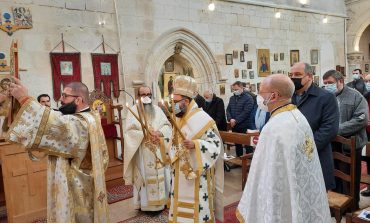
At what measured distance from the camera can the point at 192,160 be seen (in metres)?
2.71

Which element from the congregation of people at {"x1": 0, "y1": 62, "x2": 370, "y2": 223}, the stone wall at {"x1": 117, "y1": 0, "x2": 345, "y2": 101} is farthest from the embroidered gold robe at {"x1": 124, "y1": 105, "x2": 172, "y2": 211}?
the stone wall at {"x1": 117, "y1": 0, "x2": 345, "y2": 101}

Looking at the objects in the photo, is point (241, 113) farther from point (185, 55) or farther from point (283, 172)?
point (283, 172)

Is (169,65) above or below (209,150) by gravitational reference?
above

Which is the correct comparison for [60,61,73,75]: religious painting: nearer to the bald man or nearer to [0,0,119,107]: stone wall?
[0,0,119,107]: stone wall

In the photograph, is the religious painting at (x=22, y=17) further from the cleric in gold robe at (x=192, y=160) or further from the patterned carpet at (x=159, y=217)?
the cleric in gold robe at (x=192, y=160)

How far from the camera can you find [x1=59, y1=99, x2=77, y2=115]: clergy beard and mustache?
2.67m

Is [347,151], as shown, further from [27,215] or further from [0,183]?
[0,183]

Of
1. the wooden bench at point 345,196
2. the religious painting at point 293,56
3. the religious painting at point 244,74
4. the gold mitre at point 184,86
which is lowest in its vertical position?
the wooden bench at point 345,196

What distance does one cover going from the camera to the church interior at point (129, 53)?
416 centimetres

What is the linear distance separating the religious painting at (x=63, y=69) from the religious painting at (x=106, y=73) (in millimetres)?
361

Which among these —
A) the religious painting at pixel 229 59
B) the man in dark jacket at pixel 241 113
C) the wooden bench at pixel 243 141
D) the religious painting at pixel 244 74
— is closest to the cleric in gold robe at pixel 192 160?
the wooden bench at pixel 243 141

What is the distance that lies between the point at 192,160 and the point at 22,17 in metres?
4.88

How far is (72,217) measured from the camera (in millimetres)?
2547

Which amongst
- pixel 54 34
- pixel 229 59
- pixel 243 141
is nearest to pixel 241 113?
pixel 243 141
